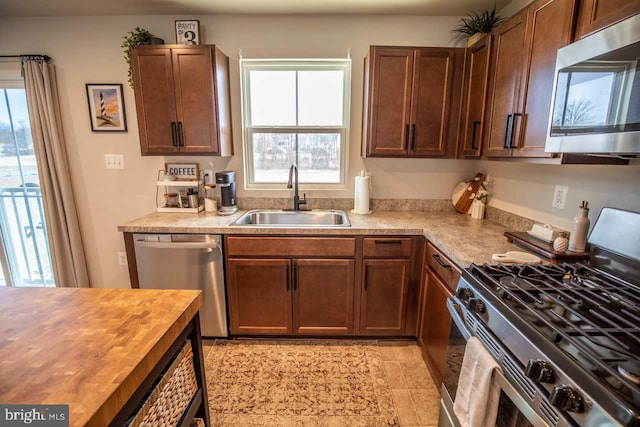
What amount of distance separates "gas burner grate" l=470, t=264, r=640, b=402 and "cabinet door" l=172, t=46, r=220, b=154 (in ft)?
6.67

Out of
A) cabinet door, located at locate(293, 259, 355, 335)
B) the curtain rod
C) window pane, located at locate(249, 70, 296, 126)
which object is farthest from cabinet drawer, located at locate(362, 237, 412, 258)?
the curtain rod

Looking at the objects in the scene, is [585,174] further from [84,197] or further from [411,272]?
[84,197]

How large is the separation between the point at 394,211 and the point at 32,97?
3.22m

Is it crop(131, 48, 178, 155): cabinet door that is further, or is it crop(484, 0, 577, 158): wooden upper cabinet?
crop(131, 48, 178, 155): cabinet door

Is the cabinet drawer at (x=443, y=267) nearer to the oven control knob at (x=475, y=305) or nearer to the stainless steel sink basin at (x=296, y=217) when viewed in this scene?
the oven control knob at (x=475, y=305)

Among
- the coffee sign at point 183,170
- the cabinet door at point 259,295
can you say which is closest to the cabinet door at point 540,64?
the cabinet door at point 259,295

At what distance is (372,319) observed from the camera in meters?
2.20

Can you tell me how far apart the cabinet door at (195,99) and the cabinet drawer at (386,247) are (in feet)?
4.51

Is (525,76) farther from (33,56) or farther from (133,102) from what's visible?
(33,56)

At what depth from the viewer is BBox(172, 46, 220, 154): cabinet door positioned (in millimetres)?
2154

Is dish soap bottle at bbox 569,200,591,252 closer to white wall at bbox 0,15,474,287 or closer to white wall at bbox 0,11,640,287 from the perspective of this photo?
white wall at bbox 0,11,640,287

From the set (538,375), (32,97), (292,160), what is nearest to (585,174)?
(538,375)

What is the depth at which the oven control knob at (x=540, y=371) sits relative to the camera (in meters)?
0.75

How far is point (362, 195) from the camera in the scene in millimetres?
2434
